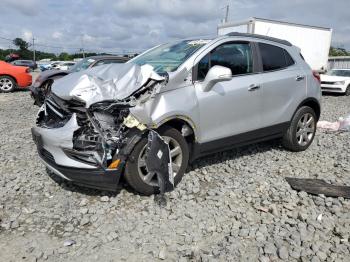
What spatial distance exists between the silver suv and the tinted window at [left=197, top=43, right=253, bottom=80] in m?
0.01

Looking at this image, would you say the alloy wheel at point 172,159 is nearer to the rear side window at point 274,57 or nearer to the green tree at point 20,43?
the rear side window at point 274,57

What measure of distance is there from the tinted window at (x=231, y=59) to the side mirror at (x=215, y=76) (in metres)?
0.12

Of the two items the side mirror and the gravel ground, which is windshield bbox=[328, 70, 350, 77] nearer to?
the gravel ground

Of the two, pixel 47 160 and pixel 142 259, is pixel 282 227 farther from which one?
pixel 47 160

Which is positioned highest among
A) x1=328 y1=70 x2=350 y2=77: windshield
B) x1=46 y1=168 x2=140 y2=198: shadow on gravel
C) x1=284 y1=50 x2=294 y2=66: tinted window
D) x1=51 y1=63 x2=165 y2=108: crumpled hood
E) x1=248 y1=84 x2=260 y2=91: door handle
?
x1=284 y1=50 x2=294 y2=66: tinted window

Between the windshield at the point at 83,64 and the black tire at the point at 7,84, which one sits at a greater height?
the windshield at the point at 83,64

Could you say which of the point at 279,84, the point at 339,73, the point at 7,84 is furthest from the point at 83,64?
the point at 339,73

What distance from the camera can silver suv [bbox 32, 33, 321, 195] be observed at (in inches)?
145

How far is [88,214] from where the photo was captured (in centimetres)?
375

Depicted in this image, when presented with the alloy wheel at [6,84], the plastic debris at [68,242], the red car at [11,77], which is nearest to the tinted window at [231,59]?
the plastic debris at [68,242]

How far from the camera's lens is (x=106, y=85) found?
3.77m

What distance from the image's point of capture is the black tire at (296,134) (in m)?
5.64

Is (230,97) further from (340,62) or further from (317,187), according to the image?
(340,62)

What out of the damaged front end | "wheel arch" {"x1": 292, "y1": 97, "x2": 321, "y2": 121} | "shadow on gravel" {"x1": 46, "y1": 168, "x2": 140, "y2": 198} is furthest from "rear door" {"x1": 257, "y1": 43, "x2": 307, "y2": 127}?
"shadow on gravel" {"x1": 46, "y1": 168, "x2": 140, "y2": 198}
